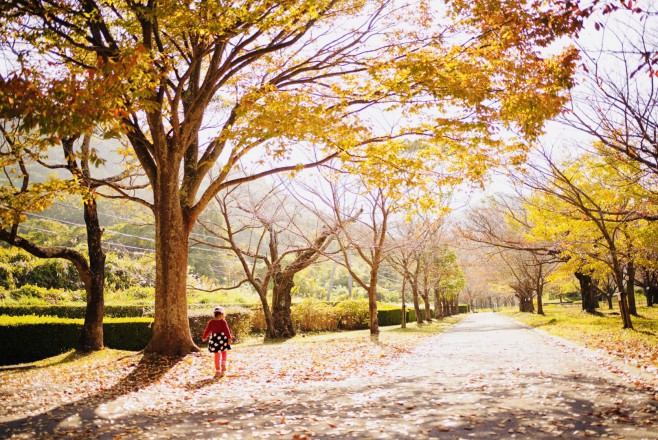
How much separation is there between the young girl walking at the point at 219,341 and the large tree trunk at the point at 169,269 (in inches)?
40.3

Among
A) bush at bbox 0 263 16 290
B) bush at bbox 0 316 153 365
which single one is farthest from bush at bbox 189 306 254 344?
bush at bbox 0 263 16 290

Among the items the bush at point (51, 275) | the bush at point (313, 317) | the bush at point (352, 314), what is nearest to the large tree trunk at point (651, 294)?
the bush at point (352, 314)

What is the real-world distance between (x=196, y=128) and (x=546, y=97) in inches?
291

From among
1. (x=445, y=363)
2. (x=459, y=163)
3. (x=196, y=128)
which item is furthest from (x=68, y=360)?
(x=459, y=163)

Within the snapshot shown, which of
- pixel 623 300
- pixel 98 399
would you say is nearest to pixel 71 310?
pixel 98 399

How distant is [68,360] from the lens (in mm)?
11055

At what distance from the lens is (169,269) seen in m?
9.37

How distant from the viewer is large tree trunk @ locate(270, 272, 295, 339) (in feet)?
65.1

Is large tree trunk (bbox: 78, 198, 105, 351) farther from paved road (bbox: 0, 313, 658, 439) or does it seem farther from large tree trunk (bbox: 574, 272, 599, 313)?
large tree trunk (bbox: 574, 272, 599, 313)

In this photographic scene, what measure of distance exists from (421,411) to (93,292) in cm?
1042

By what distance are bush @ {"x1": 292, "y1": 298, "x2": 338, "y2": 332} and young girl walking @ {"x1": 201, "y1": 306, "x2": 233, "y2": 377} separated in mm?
15078

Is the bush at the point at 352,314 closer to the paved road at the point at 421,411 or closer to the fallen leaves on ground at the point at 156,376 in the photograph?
the fallen leaves on ground at the point at 156,376

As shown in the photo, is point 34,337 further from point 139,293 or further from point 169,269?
point 139,293

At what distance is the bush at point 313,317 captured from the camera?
24.2 metres
